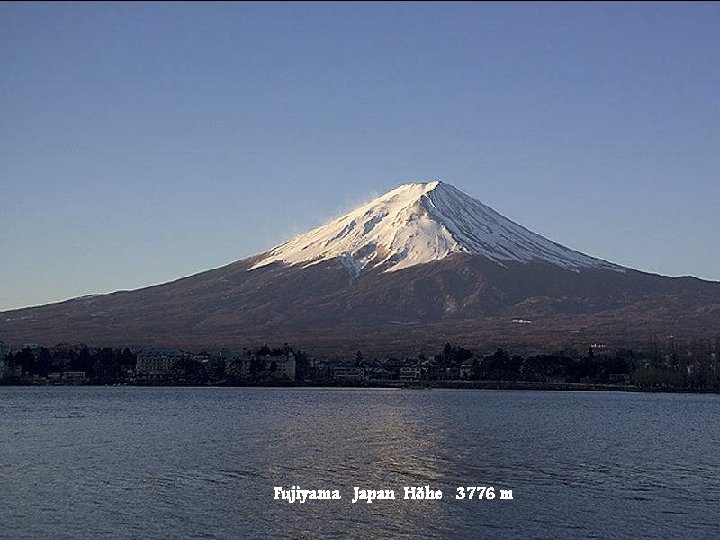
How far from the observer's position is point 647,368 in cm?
6956

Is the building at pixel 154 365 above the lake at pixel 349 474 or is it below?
above

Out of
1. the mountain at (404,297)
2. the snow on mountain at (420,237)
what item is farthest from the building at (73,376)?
the snow on mountain at (420,237)

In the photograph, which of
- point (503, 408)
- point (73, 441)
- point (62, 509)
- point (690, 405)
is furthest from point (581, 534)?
point (690, 405)

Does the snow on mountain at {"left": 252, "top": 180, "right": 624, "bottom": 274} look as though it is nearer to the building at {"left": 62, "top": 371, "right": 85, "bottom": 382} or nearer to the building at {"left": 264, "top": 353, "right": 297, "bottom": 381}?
the building at {"left": 264, "top": 353, "right": 297, "bottom": 381}

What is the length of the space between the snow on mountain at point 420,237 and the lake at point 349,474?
102859mm

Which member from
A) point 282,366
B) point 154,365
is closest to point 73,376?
point 154,365

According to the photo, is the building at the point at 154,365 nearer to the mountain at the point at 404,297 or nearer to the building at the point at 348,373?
the building at the point at 348,373

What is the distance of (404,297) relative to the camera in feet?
417

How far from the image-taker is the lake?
15.6m

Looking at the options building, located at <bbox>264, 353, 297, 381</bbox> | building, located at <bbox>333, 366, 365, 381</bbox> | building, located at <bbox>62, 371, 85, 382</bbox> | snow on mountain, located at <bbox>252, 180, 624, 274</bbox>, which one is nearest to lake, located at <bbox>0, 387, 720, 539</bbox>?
building, located at <bbox>62, 371, 85, 382</bbox>

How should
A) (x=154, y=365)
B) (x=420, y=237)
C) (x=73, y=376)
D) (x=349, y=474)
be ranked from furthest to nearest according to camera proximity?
(x=420, y=237) < (x=154, y=365) < (x=73, y=376) < (x=349, y=474)

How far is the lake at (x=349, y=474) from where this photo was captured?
1555 cm

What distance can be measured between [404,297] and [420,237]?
19.0 metres

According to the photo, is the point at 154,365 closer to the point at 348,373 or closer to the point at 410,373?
the point at 348,373
